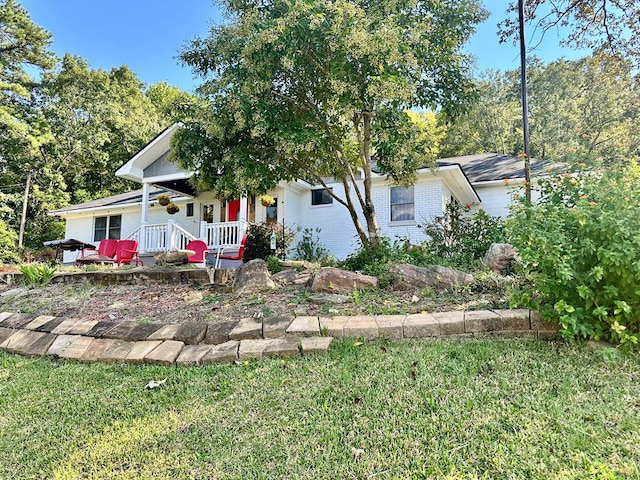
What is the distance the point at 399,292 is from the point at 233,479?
3.26m

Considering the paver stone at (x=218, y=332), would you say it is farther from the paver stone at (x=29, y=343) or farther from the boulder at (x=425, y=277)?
the boulder at (x=425, y=277)

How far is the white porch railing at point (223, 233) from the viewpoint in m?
11.3

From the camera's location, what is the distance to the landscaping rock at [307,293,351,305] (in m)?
4.58

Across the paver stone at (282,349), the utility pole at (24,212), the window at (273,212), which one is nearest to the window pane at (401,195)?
the window at (273,212)

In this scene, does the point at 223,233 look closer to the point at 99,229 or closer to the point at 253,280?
the point at 253,280

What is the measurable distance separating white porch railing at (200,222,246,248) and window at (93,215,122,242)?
258 inches

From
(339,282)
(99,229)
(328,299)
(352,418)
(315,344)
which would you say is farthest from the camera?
(99,229)

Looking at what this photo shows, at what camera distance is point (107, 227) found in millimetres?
16469

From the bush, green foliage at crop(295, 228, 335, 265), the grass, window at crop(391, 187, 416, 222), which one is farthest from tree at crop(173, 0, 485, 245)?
green foliage at crop(295, 228, 335, 265)

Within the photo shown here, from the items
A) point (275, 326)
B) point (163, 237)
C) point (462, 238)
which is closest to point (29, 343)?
point (275, 326)

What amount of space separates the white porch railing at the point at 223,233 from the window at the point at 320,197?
3.20 metres

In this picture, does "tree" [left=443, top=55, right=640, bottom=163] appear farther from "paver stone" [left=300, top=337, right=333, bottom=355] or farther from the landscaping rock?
"paver stone" [left=300, top=337, right=333, bottom=355]

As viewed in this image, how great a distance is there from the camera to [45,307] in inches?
209

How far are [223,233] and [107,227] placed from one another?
7.79 meters
